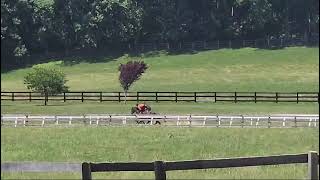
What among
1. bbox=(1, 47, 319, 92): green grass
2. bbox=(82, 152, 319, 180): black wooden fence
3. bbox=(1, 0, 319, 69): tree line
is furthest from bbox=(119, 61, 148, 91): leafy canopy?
bbox=(82, 152, 319, 180): black wooden fence

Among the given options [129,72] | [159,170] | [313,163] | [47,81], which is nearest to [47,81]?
[47,81]

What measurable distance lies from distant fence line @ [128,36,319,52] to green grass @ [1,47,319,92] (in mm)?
3304

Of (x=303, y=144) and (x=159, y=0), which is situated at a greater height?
(x=159, y=0)

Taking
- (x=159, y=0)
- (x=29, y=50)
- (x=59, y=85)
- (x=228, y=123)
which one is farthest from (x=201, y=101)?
(x=159, y=0)

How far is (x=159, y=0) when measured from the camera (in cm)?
11406

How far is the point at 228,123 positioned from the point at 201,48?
7248 cm

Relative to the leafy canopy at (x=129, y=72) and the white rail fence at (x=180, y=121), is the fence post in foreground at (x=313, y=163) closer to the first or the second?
the white rail fence at (x=180, y=121)

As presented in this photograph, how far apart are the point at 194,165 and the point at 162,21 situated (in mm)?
100967

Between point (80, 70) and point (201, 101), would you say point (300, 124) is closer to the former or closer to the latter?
point (201, 101)

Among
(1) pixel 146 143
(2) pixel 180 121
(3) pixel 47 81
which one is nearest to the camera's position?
(1) pixel 146 143

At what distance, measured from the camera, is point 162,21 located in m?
111

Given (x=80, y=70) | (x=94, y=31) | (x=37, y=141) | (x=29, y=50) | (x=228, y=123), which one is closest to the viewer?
(x=37, y=141)

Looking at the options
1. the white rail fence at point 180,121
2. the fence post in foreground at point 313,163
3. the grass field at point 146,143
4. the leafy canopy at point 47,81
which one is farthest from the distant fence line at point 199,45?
the fence post in foreground at point 313,163

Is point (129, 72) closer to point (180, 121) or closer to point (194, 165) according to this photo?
point (180, 121)
